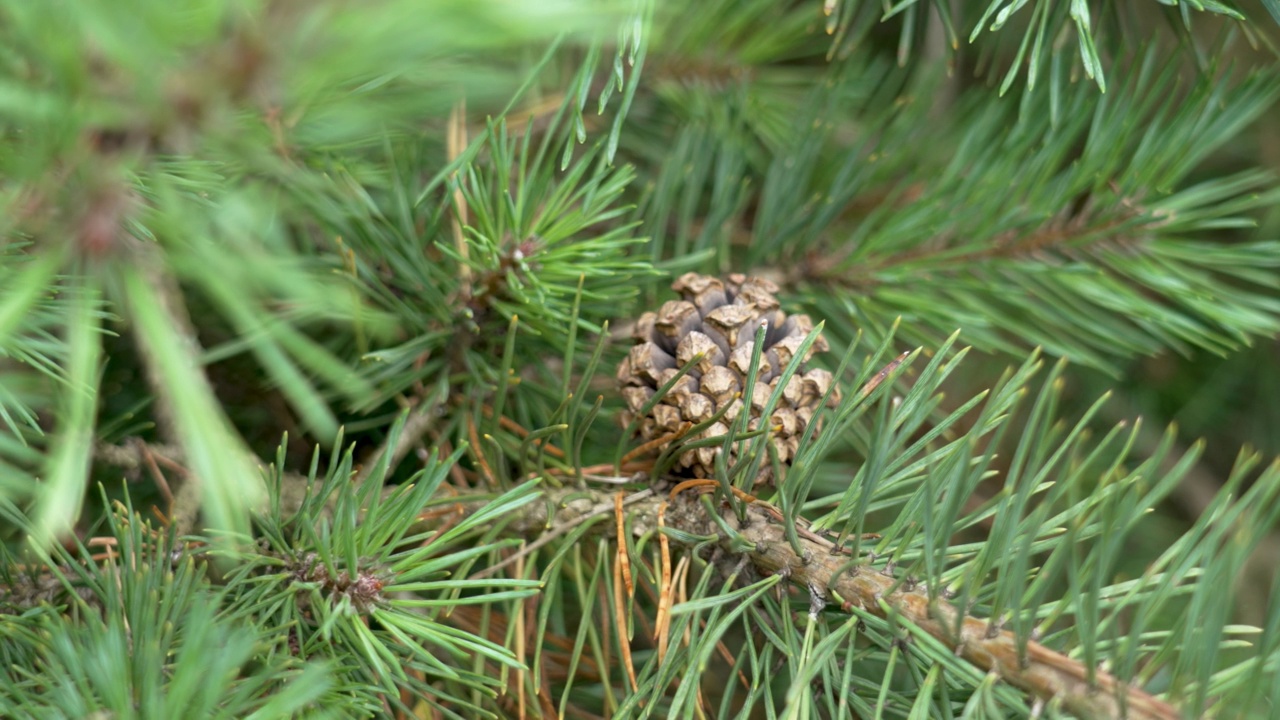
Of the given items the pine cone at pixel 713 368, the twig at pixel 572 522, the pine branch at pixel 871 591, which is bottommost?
the twig at pixel 572 522

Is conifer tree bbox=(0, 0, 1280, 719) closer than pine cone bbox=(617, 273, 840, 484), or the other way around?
conifer tree bbox=(0, 0, 1280, 719)

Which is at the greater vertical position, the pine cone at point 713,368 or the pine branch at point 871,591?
the pine cone at point 713,368

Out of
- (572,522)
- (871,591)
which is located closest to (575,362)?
(572,522)

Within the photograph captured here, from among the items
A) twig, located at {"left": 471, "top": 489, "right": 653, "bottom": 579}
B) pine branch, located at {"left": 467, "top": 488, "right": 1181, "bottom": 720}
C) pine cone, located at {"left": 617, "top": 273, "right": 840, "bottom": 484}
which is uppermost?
pine cone, located at {"left": 617, "top": 273, "right": 840, "bottom": 484}

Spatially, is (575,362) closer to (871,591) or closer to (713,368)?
(713,368)

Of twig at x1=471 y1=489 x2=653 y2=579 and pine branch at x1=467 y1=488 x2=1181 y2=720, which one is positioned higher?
pine branch at x1=467 y1=488 x2=1181 y2=720

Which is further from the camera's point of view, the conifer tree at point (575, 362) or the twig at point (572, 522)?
the twig at point (572, 522)

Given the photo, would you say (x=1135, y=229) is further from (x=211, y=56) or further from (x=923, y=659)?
(x=211, y=56)

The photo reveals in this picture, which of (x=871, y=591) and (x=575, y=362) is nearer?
(x=871, y=591)
